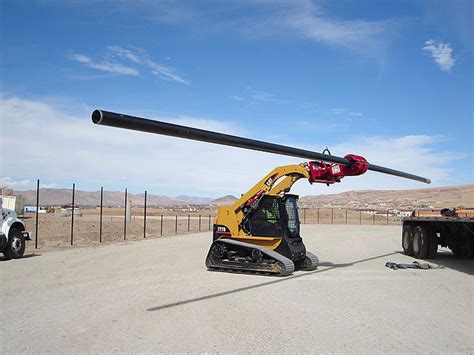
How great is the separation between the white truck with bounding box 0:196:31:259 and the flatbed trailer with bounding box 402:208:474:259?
15.0 m

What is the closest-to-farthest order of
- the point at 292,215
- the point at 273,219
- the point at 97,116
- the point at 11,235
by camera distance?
1. the point at 97,116
2. the point at 273,219
3. the point at 292,215
4. the point at 11,235

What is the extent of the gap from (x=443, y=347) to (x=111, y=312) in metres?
5.55

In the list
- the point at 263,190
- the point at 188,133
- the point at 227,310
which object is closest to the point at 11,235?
the point at 263,190

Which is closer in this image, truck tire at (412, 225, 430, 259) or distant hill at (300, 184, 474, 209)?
truck tire at (412, 225, 430, 259)

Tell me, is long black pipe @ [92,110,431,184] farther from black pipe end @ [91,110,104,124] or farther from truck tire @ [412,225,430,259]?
truck tire @ [412,225,430,259]

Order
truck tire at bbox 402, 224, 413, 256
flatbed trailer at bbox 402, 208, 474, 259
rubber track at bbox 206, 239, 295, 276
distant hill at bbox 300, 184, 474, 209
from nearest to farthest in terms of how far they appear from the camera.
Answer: rubber track at bbox 206, 239, 295, 276 → flatbed trailer at bbox 402, 208, 474, 259 → truck tire at bbox 402, 224, 413, 256 → distant hill at bbox 300, 184, 474, 209

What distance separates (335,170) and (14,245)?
11.4 meters

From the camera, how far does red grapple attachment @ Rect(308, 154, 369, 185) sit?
13.7m

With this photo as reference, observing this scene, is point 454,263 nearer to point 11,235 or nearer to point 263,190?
point 263,190

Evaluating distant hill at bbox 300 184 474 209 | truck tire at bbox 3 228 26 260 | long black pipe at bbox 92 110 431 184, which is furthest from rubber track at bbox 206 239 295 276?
distant hill at bbox 300 184 474 209

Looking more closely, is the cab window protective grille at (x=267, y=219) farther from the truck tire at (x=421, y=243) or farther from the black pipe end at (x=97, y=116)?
the black pipe end at (x=97, y=116)

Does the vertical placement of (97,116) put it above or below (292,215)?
above

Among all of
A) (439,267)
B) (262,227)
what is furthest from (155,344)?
(439,267)

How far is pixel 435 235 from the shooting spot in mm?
19297
